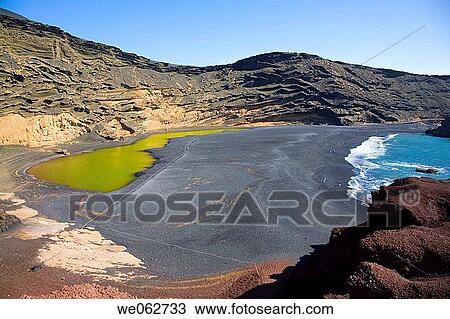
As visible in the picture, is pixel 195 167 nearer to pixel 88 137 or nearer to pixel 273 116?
pixel 88 137

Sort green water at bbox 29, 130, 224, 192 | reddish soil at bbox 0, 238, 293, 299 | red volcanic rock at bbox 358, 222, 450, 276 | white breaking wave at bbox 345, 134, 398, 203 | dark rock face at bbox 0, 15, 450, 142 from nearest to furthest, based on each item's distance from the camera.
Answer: red volcanic rock at bbox 358, 222, 450, 276 → reddish soil at bbox 0, 238, 293, 299 → white breaking wave at bbox 345, 134, 398, 203 → green water at bbox 29, 130, 224, 192 → dark rock face at bbox 0, 15, 450, 142

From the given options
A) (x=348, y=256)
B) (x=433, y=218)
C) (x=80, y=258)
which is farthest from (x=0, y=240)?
(x=433, y=218)

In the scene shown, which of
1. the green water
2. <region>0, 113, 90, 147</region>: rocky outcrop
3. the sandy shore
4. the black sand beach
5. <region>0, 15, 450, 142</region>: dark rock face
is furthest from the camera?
<region>0, 15, 450, 142</region>: dark rock face

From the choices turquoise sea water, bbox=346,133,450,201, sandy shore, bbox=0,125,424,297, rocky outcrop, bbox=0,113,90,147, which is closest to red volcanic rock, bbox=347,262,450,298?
sandy shore, bbox=0,125,424,297

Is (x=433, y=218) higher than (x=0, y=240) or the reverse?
higher

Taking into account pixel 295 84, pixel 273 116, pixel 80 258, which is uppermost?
pixel 295 84

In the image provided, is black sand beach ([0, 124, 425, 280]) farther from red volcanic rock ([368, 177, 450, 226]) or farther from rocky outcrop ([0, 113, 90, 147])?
red volcanic rock ([368, 177, 450, 226])

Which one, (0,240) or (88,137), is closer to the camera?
(0,240)
